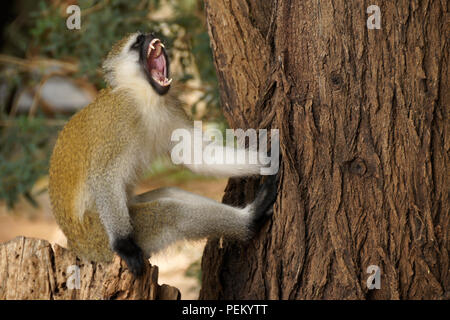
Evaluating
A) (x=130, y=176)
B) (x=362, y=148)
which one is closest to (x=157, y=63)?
(x=130, y=176)

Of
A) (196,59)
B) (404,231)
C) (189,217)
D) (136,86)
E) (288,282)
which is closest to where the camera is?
(404,231)

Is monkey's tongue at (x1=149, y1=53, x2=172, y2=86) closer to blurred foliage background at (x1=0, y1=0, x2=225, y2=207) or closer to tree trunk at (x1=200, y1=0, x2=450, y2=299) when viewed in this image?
tree trunk at (x1=200, y1=0, x2=450, y2=299)

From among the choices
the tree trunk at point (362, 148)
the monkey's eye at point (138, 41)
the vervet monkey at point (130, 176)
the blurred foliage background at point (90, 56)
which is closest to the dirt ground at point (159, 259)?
the blurred foliage background at point (90, 56)

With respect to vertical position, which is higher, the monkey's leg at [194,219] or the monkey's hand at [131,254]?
the monkey's leg at [194,219]

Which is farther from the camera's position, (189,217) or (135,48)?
→ (135,48)

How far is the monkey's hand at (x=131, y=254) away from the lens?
3740mm

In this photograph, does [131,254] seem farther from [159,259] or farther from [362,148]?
[159,259]

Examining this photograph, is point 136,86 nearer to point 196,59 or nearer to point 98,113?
point 98,113

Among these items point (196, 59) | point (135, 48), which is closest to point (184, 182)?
point (196, 59)

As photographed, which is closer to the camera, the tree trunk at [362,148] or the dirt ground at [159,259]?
the tree trunk at [362,148]

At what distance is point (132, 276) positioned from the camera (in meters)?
3.70

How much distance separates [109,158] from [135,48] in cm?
89

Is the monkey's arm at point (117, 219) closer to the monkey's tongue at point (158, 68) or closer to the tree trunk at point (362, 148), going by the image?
the monkey's tongue at point (158, 68)

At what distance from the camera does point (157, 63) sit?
431 centimetres
